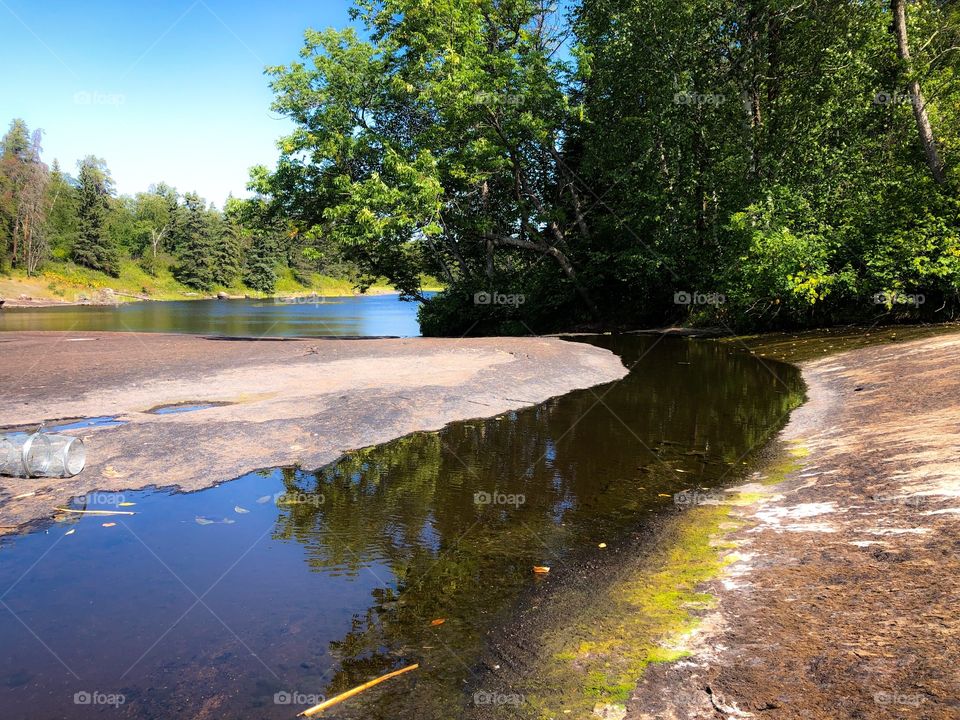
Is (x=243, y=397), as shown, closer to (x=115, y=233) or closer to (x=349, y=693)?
(x=349, y=693)

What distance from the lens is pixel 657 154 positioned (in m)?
32.4

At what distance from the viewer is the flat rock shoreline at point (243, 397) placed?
907 centimetres

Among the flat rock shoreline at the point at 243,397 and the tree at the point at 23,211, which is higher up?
the tree at the point at 23,211

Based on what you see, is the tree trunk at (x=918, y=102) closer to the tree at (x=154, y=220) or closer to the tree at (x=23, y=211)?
the tree at (x=23, y=211)

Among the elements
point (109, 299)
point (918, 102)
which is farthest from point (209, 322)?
point (918, 102)

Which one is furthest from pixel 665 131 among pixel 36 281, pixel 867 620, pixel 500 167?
pixel 36 281

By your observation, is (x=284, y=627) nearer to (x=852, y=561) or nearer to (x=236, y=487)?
(x=236, y=487)

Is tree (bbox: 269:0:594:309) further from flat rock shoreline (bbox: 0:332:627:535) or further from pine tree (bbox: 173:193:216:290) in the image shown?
pine tree (bbox: 173:193:216:290)

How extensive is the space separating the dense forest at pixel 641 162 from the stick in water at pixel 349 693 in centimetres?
2514

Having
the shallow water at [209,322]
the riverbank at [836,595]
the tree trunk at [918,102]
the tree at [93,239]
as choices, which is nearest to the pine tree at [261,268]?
the tree at [93,239]

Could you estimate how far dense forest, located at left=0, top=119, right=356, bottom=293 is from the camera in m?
91.1

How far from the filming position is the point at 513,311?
3994 cm

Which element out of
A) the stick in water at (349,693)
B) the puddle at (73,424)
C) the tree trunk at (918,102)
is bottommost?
the stick in water at (349,693)

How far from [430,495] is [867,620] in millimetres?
5427
